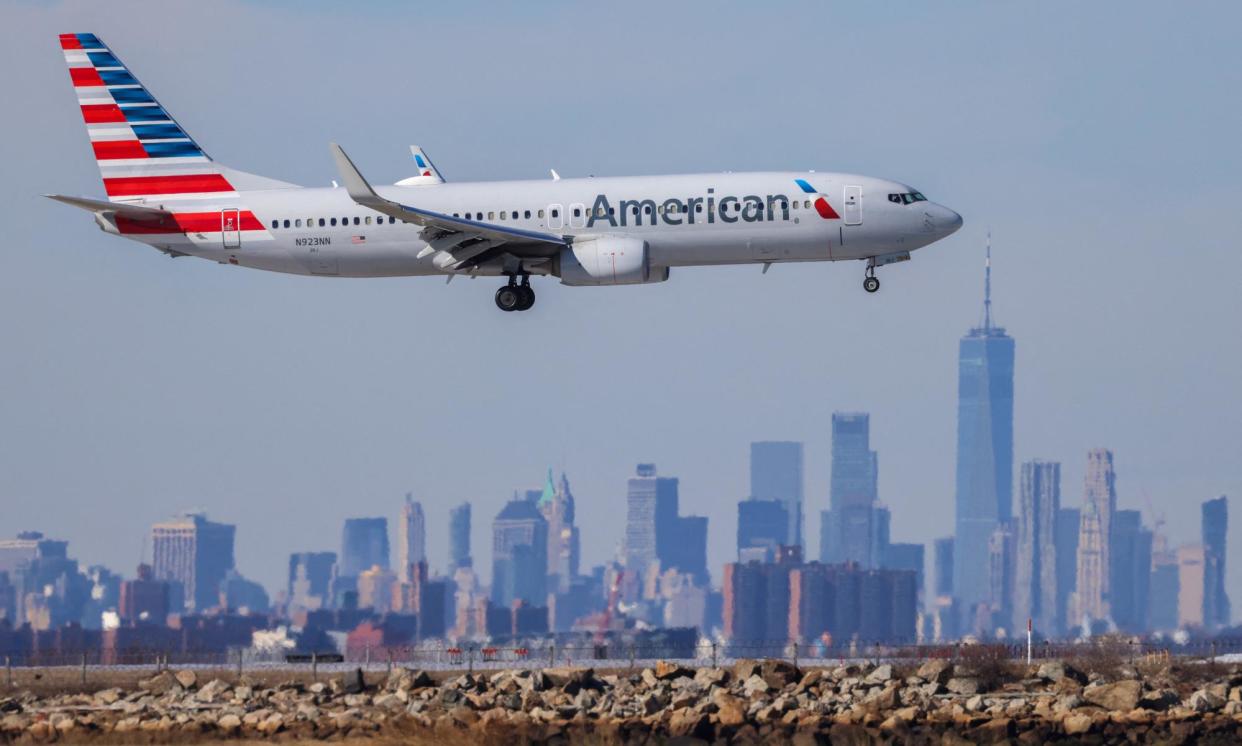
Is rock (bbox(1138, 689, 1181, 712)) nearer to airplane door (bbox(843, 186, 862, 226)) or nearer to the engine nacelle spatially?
airplane door (bbox(843, 186, 862, 226))

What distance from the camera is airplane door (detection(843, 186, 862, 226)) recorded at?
69.6 metres

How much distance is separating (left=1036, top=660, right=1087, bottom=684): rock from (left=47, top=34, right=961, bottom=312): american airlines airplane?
48.8 ft

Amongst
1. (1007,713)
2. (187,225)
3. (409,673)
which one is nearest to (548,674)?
(409,673)

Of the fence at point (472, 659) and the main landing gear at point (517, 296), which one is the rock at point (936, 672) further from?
the main landing gear at point (517, 296)

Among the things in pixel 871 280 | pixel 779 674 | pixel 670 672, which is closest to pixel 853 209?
pixel 871 280

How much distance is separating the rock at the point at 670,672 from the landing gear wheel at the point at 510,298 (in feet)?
51.3

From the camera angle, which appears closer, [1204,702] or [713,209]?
[1204,702]

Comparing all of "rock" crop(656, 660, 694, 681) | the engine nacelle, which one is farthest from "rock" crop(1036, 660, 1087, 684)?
the engine nacelle

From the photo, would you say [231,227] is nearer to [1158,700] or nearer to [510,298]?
[510,298]

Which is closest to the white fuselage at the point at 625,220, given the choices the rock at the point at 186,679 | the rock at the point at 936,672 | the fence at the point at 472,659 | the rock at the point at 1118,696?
the fence at the point at 472,659

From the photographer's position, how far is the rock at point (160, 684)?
59.8m

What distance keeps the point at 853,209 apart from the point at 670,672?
16979mm

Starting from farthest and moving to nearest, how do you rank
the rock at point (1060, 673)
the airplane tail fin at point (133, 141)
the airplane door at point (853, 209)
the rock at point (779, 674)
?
the airplane tail fin at point (133, 141), the airplane door at point (853, 209), the rock at point (1060, 673), the rock at point (779, 674)

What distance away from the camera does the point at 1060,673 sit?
60.4m
